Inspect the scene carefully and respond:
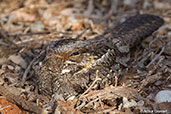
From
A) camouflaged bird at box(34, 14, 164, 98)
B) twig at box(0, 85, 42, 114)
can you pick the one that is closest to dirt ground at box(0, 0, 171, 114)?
twig at box(0, 85, 42, 114)

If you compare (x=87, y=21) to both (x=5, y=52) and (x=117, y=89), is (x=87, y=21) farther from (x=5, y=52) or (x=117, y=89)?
(x=117, y=89)

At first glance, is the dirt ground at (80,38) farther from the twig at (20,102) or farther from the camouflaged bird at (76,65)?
the camouflaged bird at (76,65)

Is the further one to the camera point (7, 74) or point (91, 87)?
point (7, 74)

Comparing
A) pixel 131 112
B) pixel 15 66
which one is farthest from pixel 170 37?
pixel 15 66

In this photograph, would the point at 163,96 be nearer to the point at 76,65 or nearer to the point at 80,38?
the point at 76,65

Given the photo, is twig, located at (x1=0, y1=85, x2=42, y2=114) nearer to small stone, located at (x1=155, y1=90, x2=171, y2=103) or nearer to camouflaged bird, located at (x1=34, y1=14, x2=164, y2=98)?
camouflaged bird, located at (x1=34, y1=14, x2=164, y2=98)

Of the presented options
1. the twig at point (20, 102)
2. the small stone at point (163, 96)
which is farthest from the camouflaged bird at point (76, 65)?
the small stone at point (163, 96)

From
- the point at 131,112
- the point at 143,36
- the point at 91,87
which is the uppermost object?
the point at 143,36

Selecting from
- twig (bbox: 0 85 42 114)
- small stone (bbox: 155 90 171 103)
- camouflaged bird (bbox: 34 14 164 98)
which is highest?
camouflaged bird (bbox: 34 14 164 98)
